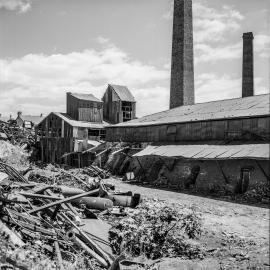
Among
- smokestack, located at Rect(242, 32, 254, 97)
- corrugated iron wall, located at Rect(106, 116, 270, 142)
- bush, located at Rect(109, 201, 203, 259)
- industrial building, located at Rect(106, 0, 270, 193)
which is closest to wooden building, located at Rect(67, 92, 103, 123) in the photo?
industrial building, located at Rect(106, 0, 270, 193)

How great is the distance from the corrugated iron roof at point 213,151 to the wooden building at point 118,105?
67.3 ft

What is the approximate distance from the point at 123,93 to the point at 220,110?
2370 cm

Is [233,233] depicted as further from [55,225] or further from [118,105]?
[118,105]

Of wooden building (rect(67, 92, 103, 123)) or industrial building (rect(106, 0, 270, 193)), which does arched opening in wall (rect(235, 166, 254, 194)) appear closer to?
industrial building (rect(106, 0, 270, 193))

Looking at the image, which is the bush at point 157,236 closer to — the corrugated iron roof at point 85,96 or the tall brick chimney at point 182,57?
the tall brick chimney at point 182,57

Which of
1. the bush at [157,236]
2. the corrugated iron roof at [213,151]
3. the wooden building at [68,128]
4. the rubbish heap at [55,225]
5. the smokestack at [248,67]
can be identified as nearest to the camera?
the rubbish heap at [55,225]

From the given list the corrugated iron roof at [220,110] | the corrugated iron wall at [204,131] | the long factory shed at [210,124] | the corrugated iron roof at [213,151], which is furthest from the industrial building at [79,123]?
the corrugated iron roof at [213,151]

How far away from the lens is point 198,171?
23031mm

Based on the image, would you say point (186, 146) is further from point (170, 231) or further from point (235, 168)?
point (170, 231)

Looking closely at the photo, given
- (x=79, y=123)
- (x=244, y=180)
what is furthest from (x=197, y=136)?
(x=79, y=123)

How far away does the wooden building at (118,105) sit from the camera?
47094mm

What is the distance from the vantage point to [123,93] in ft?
159

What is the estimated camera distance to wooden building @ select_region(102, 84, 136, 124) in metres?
47.1

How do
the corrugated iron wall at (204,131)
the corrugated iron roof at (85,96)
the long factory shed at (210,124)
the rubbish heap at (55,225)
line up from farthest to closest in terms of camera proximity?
the corrugated iron roof at (85,96) → the long factory shed at (210,124) → the corrugated iron wall at (204,131) → the rubbish heap at (55,225)
